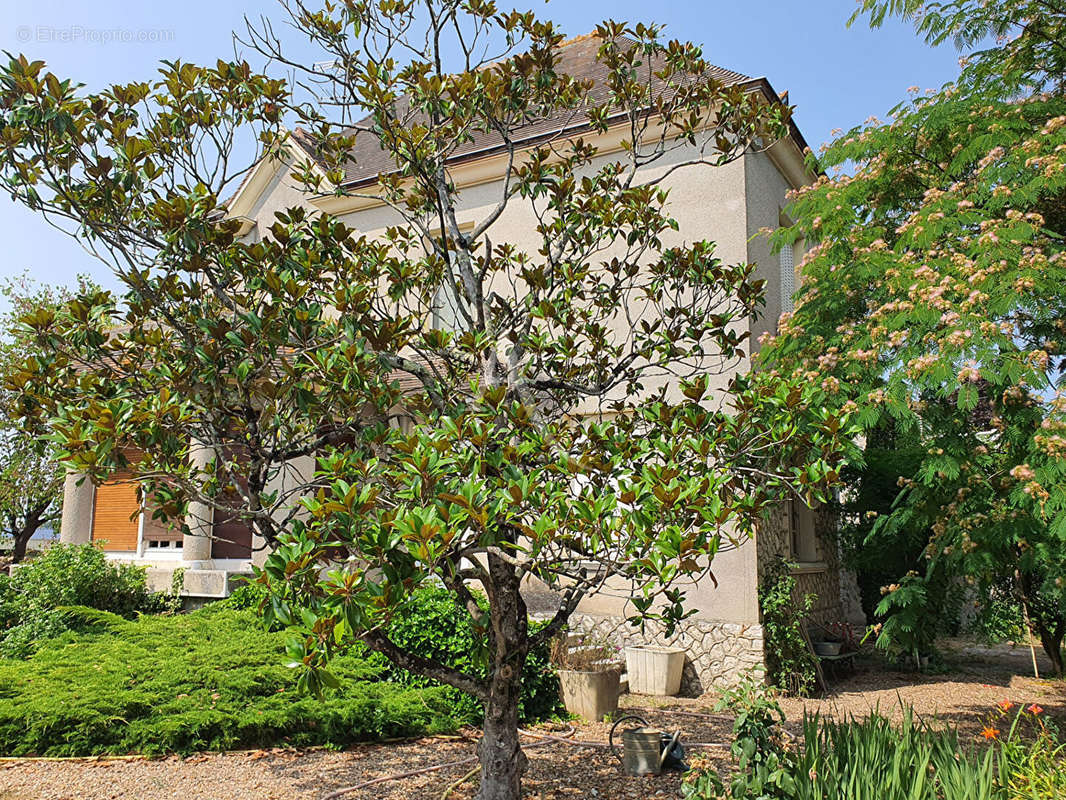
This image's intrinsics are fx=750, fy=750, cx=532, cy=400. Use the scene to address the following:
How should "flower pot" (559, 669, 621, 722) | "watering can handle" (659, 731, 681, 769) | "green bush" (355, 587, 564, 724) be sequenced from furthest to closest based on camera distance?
"flower pot" (559, 669, 621, 722), "green bush" (355, 587, 564, 724), "watering can handle" (659, 731, 681, 769)

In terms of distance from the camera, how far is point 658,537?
3.65 metres

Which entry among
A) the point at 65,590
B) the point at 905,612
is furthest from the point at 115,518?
the point at 905,612

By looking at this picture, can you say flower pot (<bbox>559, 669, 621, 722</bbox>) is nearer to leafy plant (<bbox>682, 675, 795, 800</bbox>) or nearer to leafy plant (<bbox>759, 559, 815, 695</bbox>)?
leafy plant (<bbox>759, 559, 815, 695</bbox>)

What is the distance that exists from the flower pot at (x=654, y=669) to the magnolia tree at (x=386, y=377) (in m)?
4.95

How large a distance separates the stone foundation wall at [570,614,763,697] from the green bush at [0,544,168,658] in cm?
794

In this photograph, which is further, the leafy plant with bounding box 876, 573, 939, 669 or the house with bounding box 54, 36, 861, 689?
the house with bounding box 54, 36, 861, 689

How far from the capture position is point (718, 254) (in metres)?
10.9

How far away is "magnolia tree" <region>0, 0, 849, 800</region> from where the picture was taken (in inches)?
140

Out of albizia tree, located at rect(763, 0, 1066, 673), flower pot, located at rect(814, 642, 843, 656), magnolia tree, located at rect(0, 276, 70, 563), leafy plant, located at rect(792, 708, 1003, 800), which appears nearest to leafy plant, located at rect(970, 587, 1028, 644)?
flower pot, located at rect(814, 642, 843, 656)

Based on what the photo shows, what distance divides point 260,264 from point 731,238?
7624 millimetres

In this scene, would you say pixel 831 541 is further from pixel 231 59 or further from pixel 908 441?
pixel 231 59

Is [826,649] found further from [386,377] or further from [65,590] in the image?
[65,590]

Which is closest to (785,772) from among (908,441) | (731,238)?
(908,441)

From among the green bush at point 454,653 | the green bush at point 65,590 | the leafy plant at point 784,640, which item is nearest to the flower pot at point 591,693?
the green bush at point 454,653
